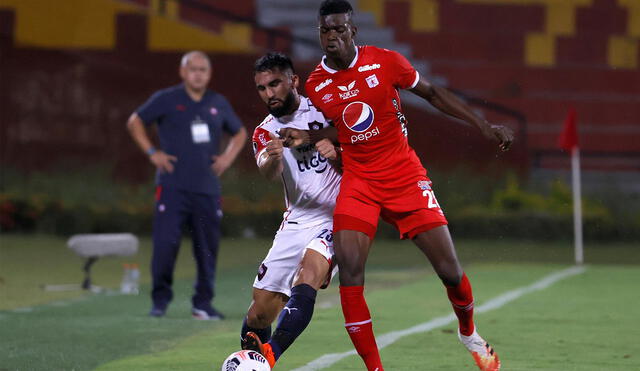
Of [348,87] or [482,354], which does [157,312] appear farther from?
[348,87]

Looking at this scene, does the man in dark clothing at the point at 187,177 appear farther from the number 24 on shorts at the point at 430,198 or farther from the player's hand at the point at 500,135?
the player's hand at the point at 500,135

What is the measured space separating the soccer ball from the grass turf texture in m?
1.29

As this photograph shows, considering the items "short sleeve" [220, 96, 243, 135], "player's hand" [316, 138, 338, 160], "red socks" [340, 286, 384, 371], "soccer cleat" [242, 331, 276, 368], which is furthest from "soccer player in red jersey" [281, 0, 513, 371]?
"short sleeve" [220, 96, 243, 135]

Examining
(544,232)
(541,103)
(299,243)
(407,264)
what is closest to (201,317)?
(299,243)

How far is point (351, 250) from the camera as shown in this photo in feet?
24.0

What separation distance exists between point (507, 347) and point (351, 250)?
2.41 m

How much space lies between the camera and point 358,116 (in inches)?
298

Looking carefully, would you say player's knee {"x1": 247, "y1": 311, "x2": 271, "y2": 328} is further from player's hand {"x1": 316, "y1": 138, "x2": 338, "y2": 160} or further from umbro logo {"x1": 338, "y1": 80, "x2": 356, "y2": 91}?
umbro logo {"x1": 338, "y1": 80, "x2": 356, "y2": 91}

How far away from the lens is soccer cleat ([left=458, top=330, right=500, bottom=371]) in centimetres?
784

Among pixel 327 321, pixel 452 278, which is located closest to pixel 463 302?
pixel 452 278

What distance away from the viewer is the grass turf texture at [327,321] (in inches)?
344

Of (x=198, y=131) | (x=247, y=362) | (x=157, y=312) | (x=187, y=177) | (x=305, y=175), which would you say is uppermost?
(x=305, y=175)

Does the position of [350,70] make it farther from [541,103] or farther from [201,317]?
[541,103]

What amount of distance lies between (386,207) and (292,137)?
0.76 m
